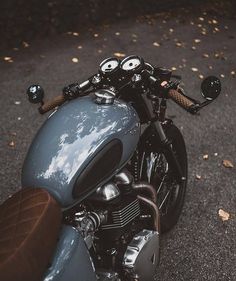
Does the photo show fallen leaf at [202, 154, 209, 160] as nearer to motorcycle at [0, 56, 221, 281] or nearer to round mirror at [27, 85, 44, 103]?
motorcycle at [0, 56, 221, 281]

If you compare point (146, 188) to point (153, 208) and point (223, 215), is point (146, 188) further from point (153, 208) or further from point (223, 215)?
point (223, 215)

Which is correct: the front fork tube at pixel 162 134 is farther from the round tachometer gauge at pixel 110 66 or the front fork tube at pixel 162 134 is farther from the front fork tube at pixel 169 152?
the round tachometer gauge at pixel 110 66

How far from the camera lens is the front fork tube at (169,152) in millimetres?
2809

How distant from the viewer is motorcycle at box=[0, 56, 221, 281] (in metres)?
1.79

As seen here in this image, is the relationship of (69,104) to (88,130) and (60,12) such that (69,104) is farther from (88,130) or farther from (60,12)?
(60,12)

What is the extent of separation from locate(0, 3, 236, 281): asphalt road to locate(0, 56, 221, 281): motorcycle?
2.63ft

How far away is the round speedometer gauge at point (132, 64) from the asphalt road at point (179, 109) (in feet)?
5.21

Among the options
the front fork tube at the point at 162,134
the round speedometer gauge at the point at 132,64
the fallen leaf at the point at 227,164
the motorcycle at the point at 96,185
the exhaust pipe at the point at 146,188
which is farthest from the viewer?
the fallen leaf at the point at 227,164

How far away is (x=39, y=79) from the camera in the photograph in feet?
19.2

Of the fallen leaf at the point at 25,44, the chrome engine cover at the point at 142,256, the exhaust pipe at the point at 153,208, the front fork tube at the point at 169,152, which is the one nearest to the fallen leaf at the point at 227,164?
the front fork tube at the point at 169,152

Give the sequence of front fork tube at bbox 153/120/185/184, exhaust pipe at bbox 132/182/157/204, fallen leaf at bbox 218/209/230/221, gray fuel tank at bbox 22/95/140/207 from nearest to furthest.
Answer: gray fuel tank at bbox 22/95/140/207
exhaust pipe at bbox 132/182/157/204
front fork tube at bbox 153/120/185/184
fallen leaf at bbox 218/209/230/221

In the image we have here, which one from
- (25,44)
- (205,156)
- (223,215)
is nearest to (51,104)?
(223,215)

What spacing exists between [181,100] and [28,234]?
3.61 ft

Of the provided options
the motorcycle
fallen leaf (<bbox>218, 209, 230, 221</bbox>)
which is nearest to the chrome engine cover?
the motorcycle
